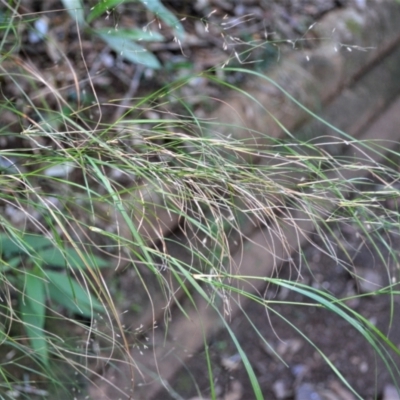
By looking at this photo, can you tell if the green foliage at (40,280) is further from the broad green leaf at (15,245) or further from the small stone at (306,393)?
the small stone at (306,393)

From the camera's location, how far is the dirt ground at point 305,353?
4.71 feet

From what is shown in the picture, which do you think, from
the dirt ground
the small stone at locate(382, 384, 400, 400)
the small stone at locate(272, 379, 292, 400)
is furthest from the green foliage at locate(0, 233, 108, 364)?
the small stone at locate(382, 384, 400, 400)

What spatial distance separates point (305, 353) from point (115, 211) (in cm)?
79

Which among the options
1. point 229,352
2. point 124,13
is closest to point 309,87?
point 124,13

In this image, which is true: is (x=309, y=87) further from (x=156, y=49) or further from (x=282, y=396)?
(x=282, y=396)

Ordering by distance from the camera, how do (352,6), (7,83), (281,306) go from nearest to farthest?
(7,83), (281,306), (352,6)

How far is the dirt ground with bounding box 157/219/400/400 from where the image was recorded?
56.5 inches

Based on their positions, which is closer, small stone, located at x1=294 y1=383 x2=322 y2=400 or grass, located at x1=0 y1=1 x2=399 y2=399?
grass, located at x1=0 y1=1 x2=399 y2=399

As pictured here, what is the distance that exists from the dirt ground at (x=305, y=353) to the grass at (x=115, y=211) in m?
0.16

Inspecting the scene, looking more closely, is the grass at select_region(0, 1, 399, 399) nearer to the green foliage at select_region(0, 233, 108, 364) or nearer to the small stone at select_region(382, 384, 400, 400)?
the green foliage at select_region(0, 233, 108, 364)

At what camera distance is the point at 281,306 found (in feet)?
5.21

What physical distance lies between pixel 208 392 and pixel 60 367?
0.38m

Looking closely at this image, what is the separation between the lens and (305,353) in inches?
59.8

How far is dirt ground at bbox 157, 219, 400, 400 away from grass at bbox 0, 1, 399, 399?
0.16 meters
